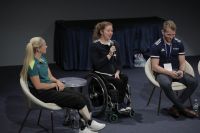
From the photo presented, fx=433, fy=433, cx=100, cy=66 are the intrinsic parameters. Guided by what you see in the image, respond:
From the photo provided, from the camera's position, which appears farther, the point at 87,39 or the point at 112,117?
the point at 87,39

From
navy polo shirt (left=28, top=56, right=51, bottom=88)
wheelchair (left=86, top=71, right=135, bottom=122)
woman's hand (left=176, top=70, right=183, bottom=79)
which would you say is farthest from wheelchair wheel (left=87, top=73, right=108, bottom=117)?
woman's hand (left=176, top=70, right=183, bottom=79)

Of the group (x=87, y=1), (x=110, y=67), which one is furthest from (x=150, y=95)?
(x=87, y=1)

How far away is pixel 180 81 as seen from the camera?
5145 millimetres

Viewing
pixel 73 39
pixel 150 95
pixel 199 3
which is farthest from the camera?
pixel 199 3

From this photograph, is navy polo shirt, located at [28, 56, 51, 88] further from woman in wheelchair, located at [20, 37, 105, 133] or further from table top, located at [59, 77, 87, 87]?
table top, located at [59, 77, 87, 87]

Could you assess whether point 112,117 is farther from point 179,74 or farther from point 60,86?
point 179,74

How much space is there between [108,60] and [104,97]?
474mm

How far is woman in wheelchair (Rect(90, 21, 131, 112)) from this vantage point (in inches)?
190

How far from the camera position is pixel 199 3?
8141 millimetres

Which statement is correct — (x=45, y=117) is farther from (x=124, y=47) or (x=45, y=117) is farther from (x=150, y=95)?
(x=124, y=47)

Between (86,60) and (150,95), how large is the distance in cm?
171

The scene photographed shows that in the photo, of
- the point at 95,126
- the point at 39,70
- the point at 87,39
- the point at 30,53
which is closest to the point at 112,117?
the point at 95,126

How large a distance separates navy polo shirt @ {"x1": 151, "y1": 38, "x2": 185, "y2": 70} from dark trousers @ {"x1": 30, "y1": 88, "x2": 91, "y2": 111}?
1207mm

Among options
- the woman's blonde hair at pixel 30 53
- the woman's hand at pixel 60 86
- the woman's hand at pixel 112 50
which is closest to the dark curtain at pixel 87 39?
the woman's hand at pixel 112 50
